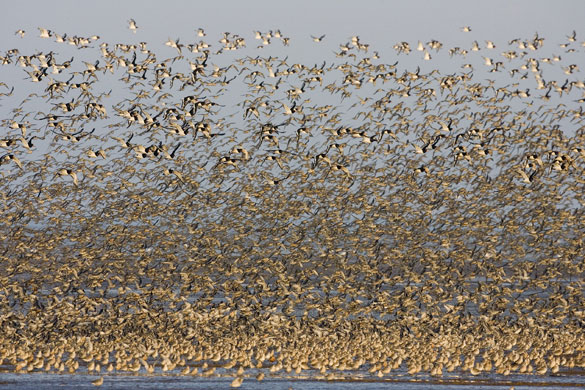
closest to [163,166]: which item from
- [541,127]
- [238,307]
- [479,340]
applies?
[238,307]

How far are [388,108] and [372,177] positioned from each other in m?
6.30

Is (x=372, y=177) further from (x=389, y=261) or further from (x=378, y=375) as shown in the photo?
(x=378, y=375)

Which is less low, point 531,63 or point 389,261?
point 531,63

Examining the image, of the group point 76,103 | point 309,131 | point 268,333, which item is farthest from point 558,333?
point 76,103

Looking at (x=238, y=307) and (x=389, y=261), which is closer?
(x=238, y=307)

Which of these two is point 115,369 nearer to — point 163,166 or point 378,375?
point 378,375

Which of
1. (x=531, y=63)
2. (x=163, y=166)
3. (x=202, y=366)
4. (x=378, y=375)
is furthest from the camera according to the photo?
(x=163, y=166)

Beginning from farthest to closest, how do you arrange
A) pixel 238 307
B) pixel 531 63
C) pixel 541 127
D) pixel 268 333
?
pixel 541 127 → pixel 531 63 → pixel 238 307 → pixel 268 333

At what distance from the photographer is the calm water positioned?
31.3 metres

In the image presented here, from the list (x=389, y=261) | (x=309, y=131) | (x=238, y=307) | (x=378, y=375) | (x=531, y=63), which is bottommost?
(x=378, y=375)

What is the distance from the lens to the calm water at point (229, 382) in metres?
31.3

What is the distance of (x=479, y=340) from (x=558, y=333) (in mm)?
3498

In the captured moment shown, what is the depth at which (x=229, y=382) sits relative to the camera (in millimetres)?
32500

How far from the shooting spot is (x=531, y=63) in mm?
55969
